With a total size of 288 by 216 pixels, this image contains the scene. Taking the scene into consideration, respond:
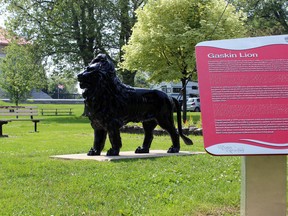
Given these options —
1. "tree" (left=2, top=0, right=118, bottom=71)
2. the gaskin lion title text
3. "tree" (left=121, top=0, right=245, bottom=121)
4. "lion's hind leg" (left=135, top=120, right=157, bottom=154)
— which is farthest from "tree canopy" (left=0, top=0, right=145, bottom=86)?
the gaskin lion title text

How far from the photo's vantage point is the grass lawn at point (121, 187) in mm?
4988

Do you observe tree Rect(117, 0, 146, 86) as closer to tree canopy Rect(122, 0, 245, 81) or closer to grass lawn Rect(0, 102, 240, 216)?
tree canopy Rect(122, 0, 245, 81)

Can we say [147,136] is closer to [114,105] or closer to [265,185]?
[114,105]

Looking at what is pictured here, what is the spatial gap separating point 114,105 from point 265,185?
201 inches

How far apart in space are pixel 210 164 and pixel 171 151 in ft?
5.90

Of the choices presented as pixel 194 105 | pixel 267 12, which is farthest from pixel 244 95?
pixel 194 105

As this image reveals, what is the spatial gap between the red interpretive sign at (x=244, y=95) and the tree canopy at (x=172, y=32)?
20.3 meters

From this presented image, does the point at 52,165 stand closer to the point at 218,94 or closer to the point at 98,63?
the point at 98,63

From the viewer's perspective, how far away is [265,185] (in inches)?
161

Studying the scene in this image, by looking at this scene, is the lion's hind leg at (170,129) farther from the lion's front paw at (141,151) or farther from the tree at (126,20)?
the tree at (126,20)

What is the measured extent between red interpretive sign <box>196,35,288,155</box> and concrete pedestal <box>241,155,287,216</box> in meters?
0.27

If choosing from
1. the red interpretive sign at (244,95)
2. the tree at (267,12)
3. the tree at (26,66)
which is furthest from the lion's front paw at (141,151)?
the tree at (267,12)

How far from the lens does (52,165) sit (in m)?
7.79

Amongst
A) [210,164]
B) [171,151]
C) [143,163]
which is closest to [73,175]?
[143,163]
